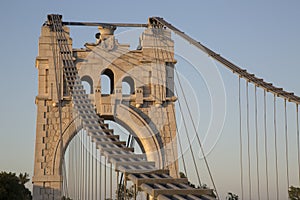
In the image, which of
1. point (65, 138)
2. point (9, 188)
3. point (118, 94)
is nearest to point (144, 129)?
point (118, 94)

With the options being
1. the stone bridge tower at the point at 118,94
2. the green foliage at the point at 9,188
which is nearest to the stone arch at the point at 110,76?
the stone bridge tower at the point at 118,94

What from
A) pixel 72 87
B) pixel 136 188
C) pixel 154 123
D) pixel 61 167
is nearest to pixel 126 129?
pixel 154 123

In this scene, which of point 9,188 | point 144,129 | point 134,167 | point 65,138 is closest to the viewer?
point 134,167

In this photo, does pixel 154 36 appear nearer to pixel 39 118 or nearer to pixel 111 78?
pixel 111 78

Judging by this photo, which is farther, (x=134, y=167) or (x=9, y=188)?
(x=9, y=188)

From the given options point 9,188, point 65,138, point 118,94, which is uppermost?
point 118,94

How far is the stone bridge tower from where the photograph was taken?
64.3 feet

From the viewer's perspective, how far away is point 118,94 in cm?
1978

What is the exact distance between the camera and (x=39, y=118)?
19.7 metres

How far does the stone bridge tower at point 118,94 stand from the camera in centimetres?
1959

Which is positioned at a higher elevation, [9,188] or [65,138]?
[65,138]

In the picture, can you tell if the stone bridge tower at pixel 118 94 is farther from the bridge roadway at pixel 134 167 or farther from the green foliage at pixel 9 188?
the green foliage at pixel 9 188

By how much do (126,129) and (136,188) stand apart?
35.4ft

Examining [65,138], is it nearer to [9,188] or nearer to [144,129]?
[144,129]
